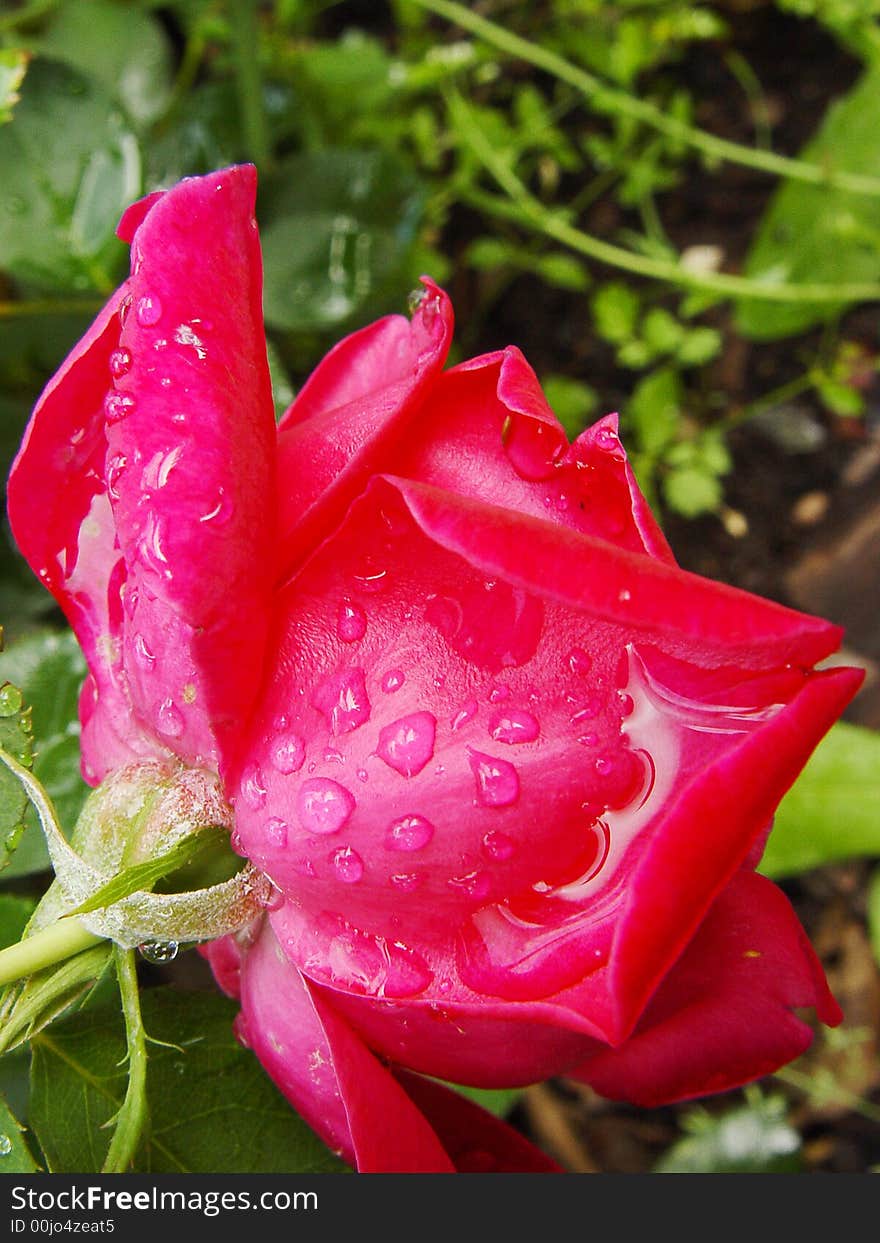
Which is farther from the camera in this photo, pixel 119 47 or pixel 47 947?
pixel 119 47

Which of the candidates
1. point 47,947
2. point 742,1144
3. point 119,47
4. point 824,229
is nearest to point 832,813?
point 742,1144

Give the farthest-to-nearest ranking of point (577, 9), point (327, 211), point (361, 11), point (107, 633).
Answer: point (361, 11) < point (577, 9) < point (327, 211) < point (107, 633)

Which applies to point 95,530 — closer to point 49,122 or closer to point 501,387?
point 501,387

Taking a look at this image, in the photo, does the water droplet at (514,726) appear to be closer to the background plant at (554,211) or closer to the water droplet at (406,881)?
the water droplet at (406,881)

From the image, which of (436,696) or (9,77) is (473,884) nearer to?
(436,696)

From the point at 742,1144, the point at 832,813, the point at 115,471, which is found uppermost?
the point at 115,471

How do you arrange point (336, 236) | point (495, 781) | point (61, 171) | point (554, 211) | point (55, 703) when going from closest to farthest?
1. point (495, 781)
2. point (55, 703)
3. point (61, 171)
4. point (336, 236)
5. point (554, 211)

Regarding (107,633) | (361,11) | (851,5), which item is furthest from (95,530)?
(361,11)
